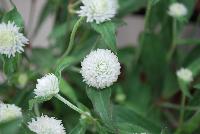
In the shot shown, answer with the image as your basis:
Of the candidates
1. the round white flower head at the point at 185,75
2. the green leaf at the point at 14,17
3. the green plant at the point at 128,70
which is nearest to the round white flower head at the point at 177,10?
the green plant at the point at 128,70

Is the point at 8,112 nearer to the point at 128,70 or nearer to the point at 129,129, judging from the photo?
the point at 129,129

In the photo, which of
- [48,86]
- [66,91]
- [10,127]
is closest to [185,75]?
[66,91]

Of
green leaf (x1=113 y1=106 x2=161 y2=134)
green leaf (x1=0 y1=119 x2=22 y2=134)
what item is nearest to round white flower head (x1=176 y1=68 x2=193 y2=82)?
green leaf (x1=113 y1=106 x2=161 y2=134)

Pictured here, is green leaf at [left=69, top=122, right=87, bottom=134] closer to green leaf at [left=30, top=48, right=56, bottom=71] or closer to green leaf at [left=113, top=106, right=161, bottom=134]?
green leaf at [left=113, top=106, right=161, bottom=134]

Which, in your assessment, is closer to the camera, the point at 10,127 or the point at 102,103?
the point at 10,127

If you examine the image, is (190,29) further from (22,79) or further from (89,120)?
(89,120)

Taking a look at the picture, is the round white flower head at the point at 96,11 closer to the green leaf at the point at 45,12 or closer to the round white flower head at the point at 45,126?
the round white flower head at the point at 45,126

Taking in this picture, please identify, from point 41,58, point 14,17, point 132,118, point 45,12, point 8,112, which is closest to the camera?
point 8,112
